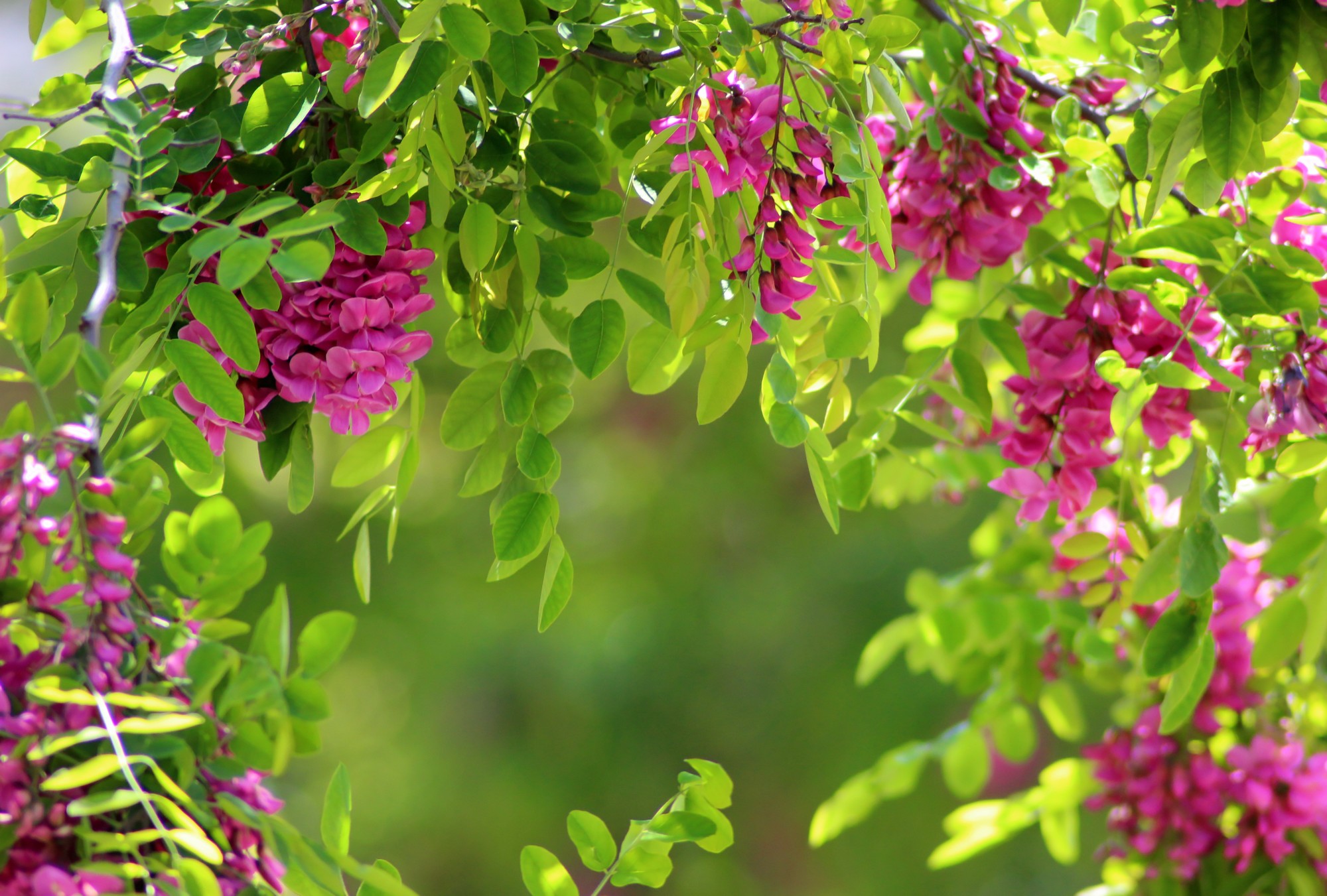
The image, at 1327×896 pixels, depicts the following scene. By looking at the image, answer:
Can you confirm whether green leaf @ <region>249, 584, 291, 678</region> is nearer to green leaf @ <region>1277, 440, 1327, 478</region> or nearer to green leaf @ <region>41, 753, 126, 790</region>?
green leaf @ <region>41, 753, 126, 790</region>

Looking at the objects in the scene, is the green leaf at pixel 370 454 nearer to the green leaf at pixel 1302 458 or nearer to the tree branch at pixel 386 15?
the tree branch at pixel 386 15

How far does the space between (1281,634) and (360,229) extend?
0.42 metres

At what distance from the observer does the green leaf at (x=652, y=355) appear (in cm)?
43

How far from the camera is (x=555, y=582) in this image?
1.33ft

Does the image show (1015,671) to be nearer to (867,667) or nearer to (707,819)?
(867,667)

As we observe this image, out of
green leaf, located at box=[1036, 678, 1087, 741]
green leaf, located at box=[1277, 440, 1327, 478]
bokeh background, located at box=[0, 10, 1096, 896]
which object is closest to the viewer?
green leaf, located at box=[1277, 440, 1327, 478]

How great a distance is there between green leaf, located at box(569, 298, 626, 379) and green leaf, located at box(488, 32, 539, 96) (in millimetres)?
87

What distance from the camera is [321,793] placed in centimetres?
240

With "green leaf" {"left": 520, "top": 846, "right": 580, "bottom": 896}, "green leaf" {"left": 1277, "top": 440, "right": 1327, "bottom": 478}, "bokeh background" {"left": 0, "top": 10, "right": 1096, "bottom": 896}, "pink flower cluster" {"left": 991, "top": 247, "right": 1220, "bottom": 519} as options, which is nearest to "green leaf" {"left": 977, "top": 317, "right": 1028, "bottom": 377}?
"pink flower cluster" {"left": 991, "top": 247, "right": 1220, "bottom": 519}

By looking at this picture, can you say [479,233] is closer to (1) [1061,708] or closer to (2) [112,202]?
(2) [112,202]

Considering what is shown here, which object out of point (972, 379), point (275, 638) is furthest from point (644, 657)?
point (275, 638)

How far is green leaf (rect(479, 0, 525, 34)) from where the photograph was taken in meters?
0.36

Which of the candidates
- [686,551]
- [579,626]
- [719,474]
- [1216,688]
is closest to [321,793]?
[579,626]

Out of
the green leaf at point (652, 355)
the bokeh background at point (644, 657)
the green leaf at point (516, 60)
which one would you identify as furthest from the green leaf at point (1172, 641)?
the bokeh background at point (644, 657)
